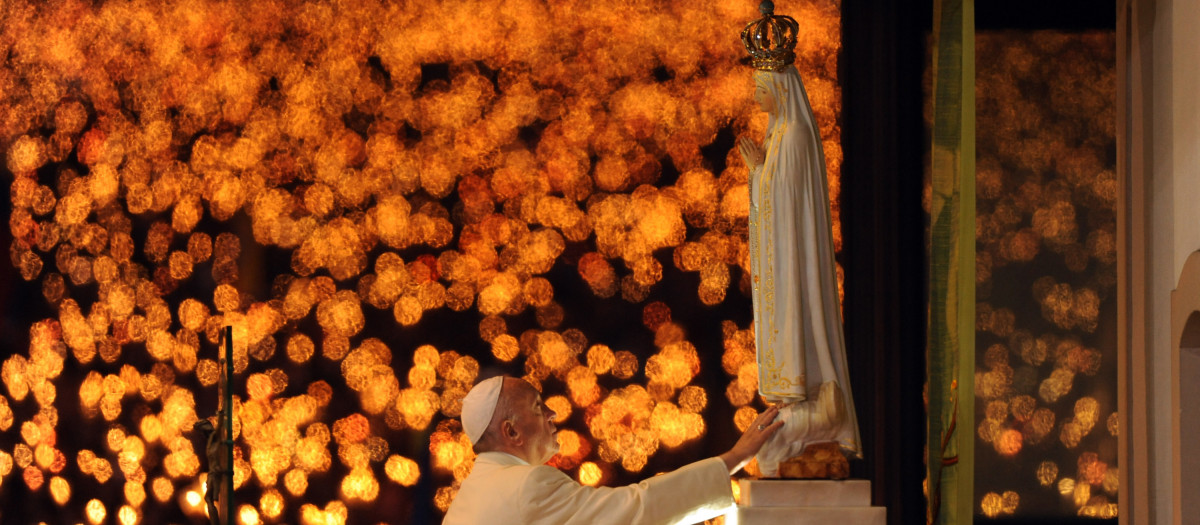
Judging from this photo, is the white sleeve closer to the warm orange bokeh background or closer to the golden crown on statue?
the golden crown on statue

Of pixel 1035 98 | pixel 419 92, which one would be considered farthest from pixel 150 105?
pixel 1035 98

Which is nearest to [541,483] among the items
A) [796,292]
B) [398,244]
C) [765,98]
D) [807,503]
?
[807,503]

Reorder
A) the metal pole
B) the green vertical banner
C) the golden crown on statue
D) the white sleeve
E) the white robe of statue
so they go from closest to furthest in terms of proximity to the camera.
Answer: the metal pole → the white sleeve → the white robe of statue → the golden crown on statue → the green vertical banner

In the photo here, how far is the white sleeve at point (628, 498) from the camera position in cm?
303

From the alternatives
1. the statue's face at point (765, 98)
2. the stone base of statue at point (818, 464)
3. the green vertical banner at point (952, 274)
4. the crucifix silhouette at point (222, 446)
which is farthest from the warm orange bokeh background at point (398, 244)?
the crucifix silhouette at point (222, 446)

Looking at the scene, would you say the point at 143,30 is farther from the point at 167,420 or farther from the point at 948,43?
the point at 948,43

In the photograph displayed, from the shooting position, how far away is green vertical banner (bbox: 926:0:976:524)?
133 inches

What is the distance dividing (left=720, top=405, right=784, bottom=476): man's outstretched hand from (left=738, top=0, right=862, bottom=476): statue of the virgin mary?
3 cm

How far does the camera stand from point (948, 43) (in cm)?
382

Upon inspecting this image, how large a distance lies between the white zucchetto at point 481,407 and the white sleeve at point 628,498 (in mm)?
185

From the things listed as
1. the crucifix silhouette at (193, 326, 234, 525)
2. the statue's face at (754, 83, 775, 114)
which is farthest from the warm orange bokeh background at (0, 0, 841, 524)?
the crucifix silhouette at (193, 326, 234, 525)

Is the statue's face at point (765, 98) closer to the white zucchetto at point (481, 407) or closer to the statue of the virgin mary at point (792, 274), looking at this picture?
the statue of the virgin mary at point (792, 274)

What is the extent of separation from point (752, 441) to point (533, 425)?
20.7 inches

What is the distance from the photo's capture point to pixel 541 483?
3049 mm
